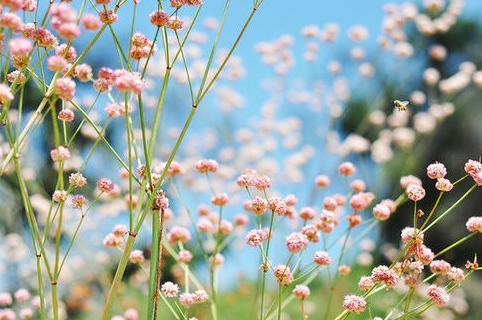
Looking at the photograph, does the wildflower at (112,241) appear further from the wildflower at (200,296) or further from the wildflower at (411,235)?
the wildflower at (411,235)

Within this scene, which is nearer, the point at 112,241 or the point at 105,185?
the point at 105,185

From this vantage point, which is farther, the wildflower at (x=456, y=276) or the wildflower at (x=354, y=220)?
the wildflower at (x=354, y=220)

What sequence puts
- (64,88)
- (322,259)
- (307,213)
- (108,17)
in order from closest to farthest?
1. (64,88)
2. (108,17)
3. (322,259)
4. (307,213)

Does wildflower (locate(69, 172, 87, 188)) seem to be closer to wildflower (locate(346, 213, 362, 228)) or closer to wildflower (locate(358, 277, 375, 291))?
wildflower (locate(358, 277, 375, 291))

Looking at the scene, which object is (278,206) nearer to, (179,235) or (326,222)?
(326,222)

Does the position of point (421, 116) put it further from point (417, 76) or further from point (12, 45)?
point (417, 76)

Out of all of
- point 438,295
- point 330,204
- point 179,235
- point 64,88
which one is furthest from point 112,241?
point 438,295

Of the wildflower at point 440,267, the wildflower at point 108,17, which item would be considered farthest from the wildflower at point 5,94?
the wildflower at point 440,267

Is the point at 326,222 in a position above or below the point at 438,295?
above

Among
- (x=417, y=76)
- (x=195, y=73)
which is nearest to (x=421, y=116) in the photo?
(x=195, y=73)

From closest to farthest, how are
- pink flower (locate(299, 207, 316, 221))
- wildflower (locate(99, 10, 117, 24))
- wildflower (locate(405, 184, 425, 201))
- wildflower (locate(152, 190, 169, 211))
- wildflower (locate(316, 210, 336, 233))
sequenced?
wildflower (locate(99, 10, 117, 24)) → wildflower (locate(152, 190, 169, 211)) → wildflower (locate(405, 184, 425, 201)) → wildflower (locate(316, 210, 336, 233)) → pink flower (locate(299, 207, 316, 221))

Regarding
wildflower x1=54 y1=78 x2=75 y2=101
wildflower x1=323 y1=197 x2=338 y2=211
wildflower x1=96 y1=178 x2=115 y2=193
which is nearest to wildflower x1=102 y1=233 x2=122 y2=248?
wildflower x1=96 y1=178 x2=115 y2=193

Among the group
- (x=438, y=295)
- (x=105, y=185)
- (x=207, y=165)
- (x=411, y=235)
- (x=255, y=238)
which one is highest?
(x=207, y=165)

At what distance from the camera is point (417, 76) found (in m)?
9.59
